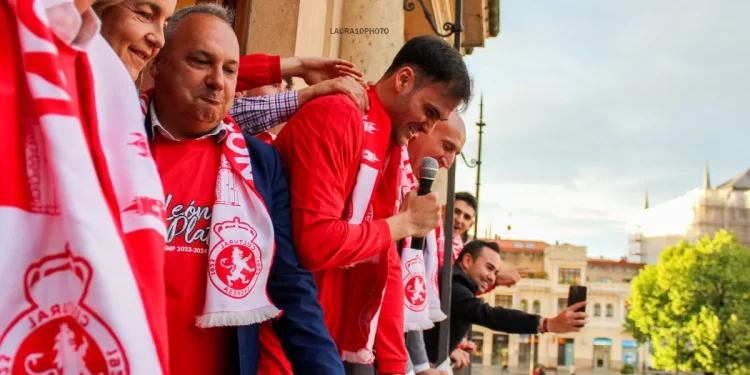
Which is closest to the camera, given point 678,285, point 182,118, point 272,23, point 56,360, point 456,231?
point 56,360

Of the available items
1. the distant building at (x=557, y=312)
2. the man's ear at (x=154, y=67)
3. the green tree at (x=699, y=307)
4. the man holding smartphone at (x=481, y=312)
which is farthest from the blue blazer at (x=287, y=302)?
the distant building at (x=557, y=312)

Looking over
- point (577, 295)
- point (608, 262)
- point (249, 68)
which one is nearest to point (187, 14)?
point (249, 68)

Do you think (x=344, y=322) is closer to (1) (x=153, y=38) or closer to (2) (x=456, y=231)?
(1) (x=153, y=38)

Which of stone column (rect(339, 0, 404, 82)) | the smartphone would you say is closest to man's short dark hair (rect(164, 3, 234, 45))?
stone column (rect(339, 0, 404, 82))

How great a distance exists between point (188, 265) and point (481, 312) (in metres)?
3.92

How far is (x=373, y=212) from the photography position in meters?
2.69

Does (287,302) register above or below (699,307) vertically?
below

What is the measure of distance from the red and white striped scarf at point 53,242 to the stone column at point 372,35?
4313mm

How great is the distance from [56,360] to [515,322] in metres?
4.92

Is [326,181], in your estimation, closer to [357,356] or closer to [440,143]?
[357,356]

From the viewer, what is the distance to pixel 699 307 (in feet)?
148

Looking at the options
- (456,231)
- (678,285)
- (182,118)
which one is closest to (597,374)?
(678,285)

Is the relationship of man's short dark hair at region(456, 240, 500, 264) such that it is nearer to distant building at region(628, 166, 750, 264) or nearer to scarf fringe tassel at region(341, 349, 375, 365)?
scarf fringe tassel at region(341, 349, 375, 365)

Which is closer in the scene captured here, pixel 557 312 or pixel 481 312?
pixel 481 312
